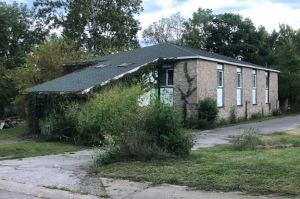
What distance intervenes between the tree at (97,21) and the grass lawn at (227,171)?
40.0 m

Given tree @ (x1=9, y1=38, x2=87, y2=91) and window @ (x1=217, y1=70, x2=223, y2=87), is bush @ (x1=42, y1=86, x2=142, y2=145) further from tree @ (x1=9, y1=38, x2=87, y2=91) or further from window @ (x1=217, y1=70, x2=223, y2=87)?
tree @ (x1=9, y1=38, x2=87, y2=91)

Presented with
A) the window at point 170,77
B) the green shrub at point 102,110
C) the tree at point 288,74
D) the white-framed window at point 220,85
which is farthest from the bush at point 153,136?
the tree at point 288,74

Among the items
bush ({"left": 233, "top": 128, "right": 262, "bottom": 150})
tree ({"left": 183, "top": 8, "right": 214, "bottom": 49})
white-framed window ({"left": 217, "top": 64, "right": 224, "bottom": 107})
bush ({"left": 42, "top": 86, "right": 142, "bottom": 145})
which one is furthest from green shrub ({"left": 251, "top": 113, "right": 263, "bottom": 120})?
tree ({"left": 183, "top": 8, "right": 214, "bottom": 49})

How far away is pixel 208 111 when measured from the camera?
1147 inches

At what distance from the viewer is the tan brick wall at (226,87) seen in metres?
29.7

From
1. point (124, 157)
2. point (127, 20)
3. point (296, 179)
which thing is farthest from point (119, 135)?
point (127, 20)

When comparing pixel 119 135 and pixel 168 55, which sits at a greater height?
pixel 168 55

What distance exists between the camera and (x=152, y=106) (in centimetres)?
1402

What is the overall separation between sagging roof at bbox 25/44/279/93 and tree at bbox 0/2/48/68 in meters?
25.0

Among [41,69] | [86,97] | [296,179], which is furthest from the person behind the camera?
[41,69]

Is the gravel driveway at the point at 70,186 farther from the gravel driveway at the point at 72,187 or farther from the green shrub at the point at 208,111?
the green shrub at the point at 208,111

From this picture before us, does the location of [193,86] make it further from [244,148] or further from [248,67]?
[244,148]

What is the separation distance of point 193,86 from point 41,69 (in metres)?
12.0

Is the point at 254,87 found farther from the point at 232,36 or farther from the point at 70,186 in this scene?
the point at 70,186
